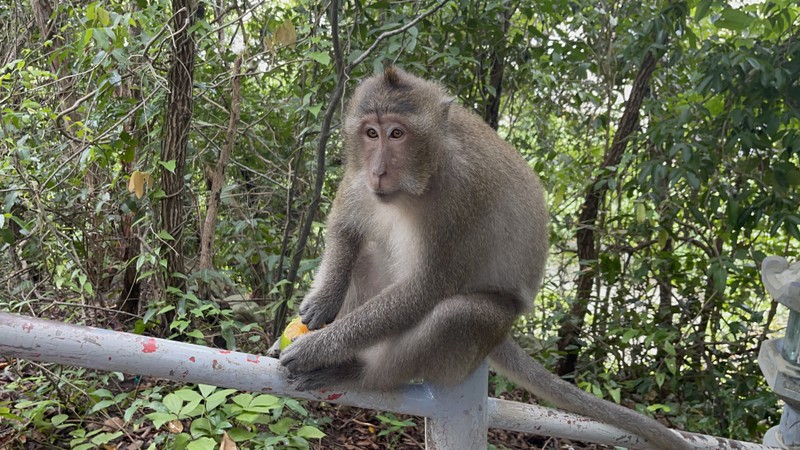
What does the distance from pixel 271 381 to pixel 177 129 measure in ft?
7.54

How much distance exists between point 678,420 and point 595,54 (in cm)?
283

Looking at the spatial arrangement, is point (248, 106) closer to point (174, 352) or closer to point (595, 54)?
point (595, 54)

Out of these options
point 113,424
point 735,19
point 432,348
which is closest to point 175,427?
point 113,424

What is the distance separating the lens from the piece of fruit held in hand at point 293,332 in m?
2.97

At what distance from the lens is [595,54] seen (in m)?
5.34

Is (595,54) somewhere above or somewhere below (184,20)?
above

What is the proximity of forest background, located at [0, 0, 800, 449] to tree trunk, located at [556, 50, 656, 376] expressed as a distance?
20 mm

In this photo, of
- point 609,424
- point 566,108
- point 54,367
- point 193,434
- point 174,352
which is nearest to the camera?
point 174,352

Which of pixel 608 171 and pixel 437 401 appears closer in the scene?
pixel 437 401

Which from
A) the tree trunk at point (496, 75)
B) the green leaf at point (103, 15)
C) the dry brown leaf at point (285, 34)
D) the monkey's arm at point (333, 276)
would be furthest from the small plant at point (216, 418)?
the tree trunk at point (496, 75)

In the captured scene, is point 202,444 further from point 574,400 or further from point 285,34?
point 285,34

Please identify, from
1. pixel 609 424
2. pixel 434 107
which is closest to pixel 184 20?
pixel 434 107

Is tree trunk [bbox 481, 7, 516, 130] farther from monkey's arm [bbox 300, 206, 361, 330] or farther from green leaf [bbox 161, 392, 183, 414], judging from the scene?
green leaf [bbox 161, 392, 183, 414]

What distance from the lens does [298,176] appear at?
5043 mm
